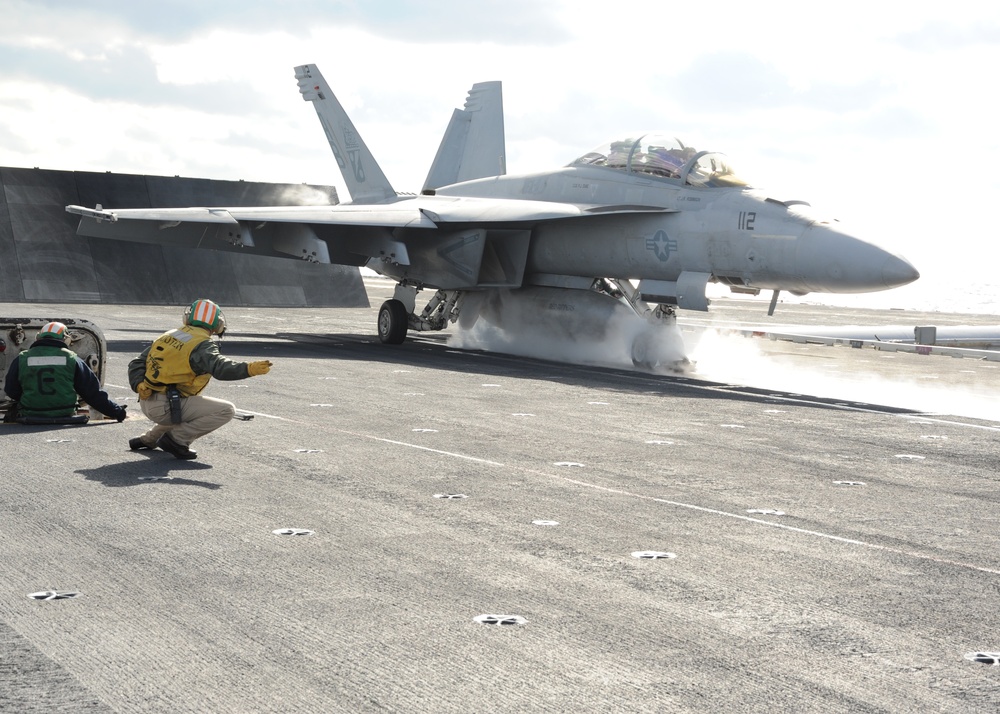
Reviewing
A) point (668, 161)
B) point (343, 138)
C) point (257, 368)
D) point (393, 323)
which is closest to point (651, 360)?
point (668, 161)

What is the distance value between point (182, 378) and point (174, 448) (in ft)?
1.84

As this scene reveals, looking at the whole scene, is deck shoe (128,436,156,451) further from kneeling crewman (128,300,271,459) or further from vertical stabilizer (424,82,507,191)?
vertical stabilizer (424,82,507,191)

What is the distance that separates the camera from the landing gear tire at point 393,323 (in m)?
21.4

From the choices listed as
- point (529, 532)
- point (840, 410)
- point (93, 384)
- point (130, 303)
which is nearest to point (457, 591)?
point (529, 532)

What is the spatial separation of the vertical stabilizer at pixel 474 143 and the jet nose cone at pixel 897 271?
12729 millimetres

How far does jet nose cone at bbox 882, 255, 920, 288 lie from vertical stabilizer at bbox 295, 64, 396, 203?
43.3ft

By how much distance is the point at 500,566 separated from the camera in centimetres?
584

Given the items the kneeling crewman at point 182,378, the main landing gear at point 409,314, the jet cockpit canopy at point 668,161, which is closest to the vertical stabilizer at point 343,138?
the main landing gear at point 409,314

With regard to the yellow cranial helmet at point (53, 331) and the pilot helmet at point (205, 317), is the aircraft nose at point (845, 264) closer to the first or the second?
the pilot helmet at point (205, 317)

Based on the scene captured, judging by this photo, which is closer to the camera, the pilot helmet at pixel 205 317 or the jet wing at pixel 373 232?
→ the pilot helmet at pixel 205 317

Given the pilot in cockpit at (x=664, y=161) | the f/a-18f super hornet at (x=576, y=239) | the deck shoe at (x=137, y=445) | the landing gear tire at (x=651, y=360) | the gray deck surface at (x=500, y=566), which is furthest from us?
the landing gear tire at (x=651, y=360)

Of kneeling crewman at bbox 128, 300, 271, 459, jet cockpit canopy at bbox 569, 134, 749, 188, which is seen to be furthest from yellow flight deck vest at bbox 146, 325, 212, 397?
jet cockpit canopy at bbox 569, 134, 749, 188

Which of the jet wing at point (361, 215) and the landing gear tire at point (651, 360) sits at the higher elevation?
the jet wing at point (361, 215)

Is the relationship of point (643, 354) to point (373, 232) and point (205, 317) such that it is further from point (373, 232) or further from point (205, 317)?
point (205, 317)
